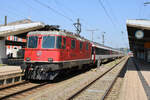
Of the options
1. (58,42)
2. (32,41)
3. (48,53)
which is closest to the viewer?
(48,53)

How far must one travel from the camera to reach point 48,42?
1158 cm

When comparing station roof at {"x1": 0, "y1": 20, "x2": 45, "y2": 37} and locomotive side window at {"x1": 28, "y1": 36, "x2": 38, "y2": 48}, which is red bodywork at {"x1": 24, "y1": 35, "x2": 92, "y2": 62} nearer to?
locomotive side window at {"x1": 28, "y1": 36, "x2": 38, "y2": 48}

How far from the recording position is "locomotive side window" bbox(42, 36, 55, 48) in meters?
11.5

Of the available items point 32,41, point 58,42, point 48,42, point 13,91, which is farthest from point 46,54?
point 13,91

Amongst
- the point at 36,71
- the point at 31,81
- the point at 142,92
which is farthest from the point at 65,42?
the point at 142,92

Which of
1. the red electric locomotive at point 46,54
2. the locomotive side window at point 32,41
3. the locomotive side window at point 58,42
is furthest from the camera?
the locomotive side window at point 32,41

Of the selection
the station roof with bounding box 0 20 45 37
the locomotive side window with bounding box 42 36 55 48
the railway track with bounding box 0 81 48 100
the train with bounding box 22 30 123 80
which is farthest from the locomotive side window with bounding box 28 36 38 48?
the station roof with bounding box 0 20 45 37

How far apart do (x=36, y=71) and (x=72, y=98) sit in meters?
3.95

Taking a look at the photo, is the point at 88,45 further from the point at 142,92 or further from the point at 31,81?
the point at 142,92

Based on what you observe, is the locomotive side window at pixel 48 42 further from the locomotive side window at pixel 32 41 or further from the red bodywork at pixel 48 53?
the locomotive side window at pixel 32 41

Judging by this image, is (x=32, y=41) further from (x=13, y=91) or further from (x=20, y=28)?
(x=20, y=28)

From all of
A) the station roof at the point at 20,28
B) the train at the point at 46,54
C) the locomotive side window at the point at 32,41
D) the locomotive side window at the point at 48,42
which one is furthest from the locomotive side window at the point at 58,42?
the station roof at the point at 20,28

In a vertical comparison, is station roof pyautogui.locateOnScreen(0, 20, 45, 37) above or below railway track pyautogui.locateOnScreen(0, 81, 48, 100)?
above

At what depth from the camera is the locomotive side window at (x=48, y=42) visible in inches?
451
